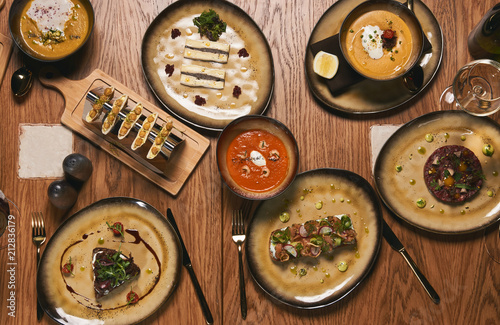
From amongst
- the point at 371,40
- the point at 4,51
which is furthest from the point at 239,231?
the point at 4,51

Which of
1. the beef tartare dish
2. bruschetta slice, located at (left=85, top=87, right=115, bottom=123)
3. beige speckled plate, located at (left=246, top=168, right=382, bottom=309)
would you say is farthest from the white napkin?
the beef tartare dish

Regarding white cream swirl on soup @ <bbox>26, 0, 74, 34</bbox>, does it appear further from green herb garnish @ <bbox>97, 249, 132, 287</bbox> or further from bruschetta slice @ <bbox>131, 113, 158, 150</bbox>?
green herb garnish @ <bbox>97, 249, 132, 287</bbox>

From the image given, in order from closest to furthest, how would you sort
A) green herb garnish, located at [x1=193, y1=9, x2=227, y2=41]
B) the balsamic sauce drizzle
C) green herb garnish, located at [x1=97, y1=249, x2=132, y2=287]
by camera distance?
1. green herb garnish, located at [x1=97, y1=249, x2=132, y2=287]
2. the balsamic sauce drizzle
3. green herb garnish, located at [x1=193, y1=9, x2=227, y2=41]

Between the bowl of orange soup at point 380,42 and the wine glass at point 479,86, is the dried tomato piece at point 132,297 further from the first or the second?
the wine glass at point 479,86

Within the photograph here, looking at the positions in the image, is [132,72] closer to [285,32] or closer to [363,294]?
[285,32]

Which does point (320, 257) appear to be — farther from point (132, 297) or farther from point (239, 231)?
point (132, 297)

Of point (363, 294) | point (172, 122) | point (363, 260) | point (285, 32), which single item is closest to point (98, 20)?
point (172, 122)
